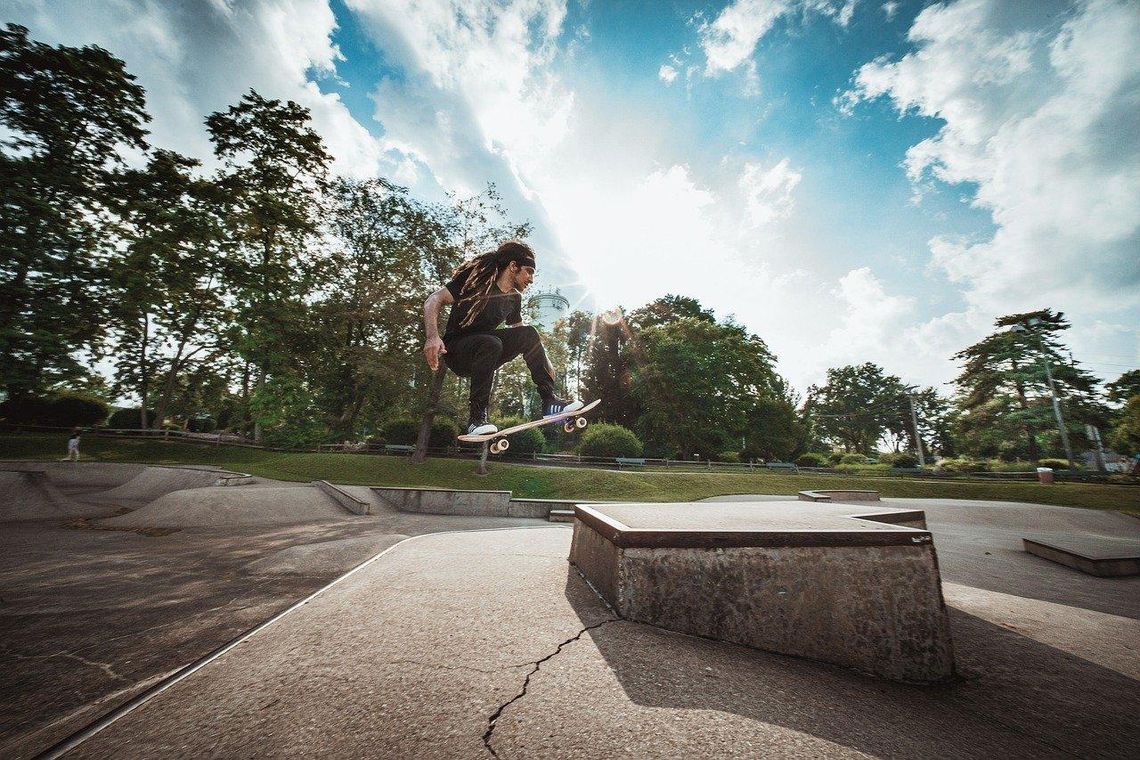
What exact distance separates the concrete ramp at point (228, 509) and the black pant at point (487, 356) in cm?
A: 825

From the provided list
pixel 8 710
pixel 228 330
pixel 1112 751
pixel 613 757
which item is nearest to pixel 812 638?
pixel 1112 751

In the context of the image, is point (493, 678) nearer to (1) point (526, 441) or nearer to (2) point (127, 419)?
(1) point (526, 441)

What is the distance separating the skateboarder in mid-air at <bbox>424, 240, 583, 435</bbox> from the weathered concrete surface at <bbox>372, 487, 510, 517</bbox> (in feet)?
29.4

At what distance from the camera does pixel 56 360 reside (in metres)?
9.71

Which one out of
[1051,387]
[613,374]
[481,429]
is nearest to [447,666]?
[481,429]

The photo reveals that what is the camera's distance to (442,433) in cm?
2458

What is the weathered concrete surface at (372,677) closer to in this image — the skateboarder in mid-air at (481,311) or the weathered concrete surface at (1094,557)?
the skateboarder in mid-air at (481,311)

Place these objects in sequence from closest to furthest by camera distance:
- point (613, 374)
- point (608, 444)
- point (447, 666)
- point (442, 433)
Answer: point (447, 666) < point (442, 433) < point (608, 444) < point (613, 374)

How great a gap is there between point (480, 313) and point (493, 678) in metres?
3.49

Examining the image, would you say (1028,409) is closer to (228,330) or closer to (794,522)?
(794,522)

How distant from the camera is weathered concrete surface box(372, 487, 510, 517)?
12883 mm

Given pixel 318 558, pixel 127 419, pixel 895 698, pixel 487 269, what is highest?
pixel 487 269

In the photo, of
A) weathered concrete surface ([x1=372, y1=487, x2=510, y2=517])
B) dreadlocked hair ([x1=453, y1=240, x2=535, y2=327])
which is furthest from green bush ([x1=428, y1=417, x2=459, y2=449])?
dreadlocked hair ([x1=453, y1=240, x2=535, y2=327])

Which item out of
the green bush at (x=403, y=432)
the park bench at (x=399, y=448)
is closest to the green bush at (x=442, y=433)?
the park bench at (x=399, y=448)
